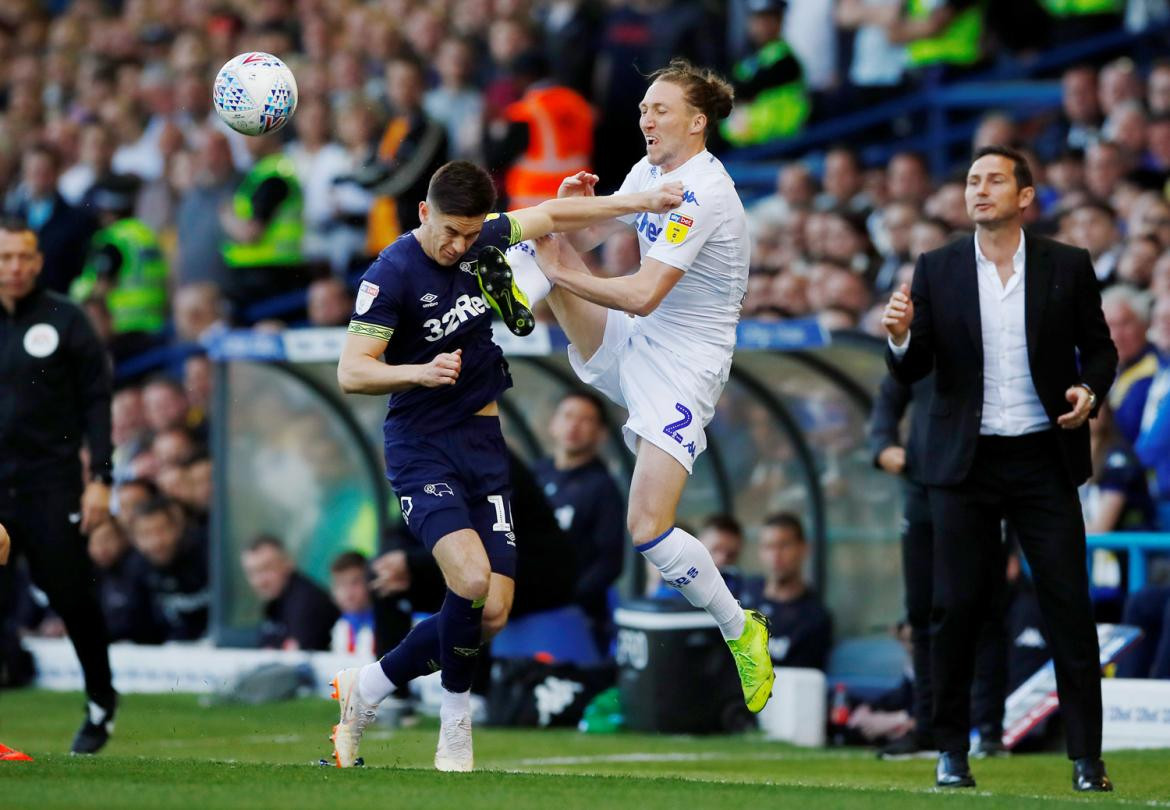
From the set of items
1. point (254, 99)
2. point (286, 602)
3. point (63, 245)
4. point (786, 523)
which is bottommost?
point (286, 602)

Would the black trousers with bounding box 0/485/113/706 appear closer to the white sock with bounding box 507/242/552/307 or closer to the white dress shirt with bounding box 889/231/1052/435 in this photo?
the white sock with bounding box 507/242/552/307

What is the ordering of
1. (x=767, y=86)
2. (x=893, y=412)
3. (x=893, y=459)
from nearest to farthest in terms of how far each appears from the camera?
(x=893, y=459) → (x=893, y=412) → (x=767, y=86)

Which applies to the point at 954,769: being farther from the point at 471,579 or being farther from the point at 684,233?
the point at 684,233

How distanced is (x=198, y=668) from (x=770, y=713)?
13.8ft

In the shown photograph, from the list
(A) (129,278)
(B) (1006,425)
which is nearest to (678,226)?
(B) (1006,425)

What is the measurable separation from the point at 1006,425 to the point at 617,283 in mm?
1700

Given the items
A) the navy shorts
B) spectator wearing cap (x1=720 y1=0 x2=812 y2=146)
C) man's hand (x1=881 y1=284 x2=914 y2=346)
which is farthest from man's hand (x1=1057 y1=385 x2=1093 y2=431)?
spectator wearing cap (x1=720 y1=0 x2=812 y2=146)

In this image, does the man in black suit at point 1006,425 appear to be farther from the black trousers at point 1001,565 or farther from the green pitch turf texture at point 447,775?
the green pitch turf texture at point 447,775

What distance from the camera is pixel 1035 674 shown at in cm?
1097

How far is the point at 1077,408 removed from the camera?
27.2 feet

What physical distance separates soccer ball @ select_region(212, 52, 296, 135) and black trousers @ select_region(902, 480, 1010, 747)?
11.6 feet

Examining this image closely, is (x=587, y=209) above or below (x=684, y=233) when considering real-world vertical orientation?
above

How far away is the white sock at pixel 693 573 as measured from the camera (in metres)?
8.66

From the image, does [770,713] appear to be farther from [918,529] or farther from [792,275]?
[792,275]
